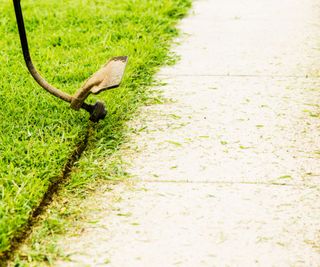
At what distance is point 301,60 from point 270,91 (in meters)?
0.61

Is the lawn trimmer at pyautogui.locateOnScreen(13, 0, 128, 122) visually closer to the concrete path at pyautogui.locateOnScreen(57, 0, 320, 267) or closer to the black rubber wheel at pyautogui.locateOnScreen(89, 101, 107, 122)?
the black rubber wheel at pyautogui.locateOnScreen(89, 101, 107, 122)

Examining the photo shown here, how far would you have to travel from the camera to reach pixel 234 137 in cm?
264

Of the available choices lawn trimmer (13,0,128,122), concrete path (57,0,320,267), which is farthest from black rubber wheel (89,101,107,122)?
concrete path (57,0,320,267)

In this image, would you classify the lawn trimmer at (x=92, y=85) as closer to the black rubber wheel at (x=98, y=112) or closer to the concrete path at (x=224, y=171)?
the black rubber wheel at (x=98, y=112)

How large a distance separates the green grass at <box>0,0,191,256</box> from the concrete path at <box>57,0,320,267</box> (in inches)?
6.4

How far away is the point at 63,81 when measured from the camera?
10.7 ft

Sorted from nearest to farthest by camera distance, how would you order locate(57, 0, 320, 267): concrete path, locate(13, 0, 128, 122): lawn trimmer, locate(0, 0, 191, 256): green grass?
locate(57, 0, 320, 267): concrete path, locate(0, 0, 191, 256): green grass, locate(13, 0, 128, 122): lawn trimmer

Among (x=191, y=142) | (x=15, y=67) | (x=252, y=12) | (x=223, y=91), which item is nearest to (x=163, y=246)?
(x=191, y=142)

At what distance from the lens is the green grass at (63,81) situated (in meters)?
2.26

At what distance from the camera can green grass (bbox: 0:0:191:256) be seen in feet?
7.42

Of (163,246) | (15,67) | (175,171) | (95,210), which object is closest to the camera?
(163,246)

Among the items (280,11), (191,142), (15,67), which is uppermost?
(15,67)

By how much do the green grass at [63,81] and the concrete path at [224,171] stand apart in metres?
0.16

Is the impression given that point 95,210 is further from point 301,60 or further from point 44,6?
point 44,6
